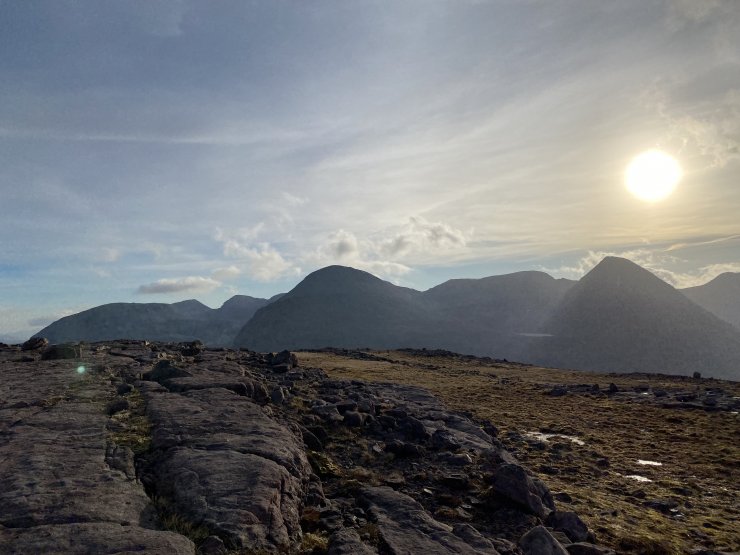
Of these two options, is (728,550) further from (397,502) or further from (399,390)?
(399,390)

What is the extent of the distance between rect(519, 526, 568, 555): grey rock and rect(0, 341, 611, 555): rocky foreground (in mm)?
27

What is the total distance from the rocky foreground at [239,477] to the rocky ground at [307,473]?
5 centimetres

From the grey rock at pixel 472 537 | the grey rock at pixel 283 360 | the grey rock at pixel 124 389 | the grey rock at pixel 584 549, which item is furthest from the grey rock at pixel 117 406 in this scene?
the grey rock at pixel 283 360

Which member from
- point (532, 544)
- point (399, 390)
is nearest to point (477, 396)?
point (399, 390)

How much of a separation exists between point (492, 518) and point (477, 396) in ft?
87.7

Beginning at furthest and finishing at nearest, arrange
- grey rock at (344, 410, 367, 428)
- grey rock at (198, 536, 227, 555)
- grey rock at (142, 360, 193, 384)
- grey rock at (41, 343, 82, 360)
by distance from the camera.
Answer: grey rock at (41, 343, 82, 360), grey rock at (142, 360, 193, 384), grey rock at (344, 410, 367, 428), grey rock at (198, 536, 227, 555)

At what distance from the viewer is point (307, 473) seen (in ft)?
43.0

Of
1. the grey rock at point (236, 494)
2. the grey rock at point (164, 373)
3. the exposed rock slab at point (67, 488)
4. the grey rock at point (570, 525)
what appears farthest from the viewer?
the grey rock at point (164, 373)

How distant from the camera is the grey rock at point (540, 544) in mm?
9836

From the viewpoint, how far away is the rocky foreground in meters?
8.94

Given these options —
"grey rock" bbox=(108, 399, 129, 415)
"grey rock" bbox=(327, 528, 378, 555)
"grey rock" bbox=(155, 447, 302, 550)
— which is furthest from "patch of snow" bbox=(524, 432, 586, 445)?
"grey rock" bbox=(108, 399, 129, 415)

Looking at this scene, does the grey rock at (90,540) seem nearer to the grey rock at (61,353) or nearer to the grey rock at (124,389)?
the grey rock at (124,389)

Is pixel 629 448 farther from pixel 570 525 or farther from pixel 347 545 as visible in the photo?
pixel 347 545

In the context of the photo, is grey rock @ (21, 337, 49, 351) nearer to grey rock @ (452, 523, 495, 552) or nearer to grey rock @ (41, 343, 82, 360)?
grey rock @ (41, 343, 82, 360)
